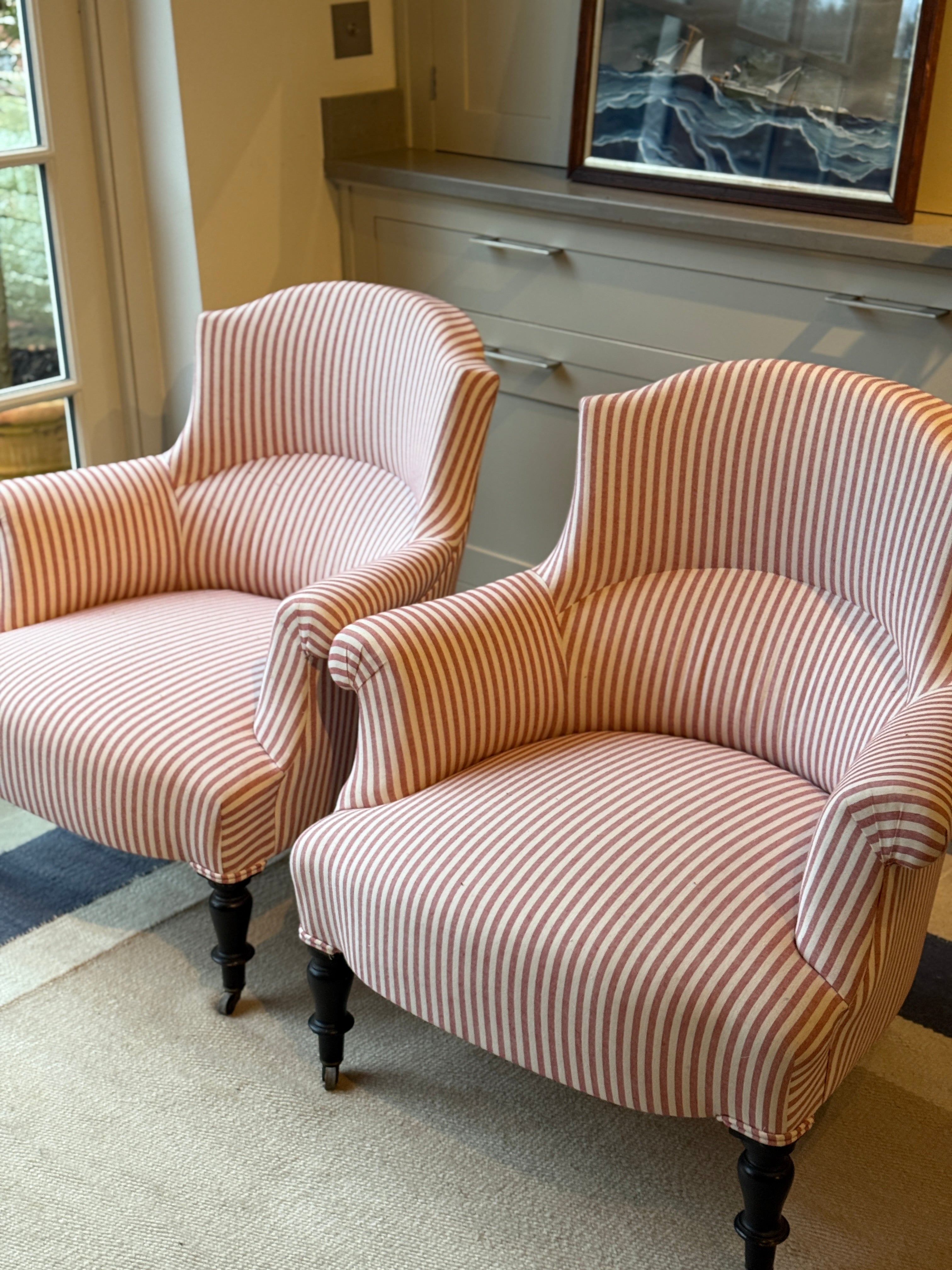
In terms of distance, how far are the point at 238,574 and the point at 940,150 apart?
135 cm

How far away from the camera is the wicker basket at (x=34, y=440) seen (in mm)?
2475

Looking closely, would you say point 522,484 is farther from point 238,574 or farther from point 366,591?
point 366,591

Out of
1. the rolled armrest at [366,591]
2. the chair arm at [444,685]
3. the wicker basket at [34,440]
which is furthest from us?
the wicker basket at [34,440]

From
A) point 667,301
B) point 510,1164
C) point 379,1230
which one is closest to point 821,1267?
point 510,1164

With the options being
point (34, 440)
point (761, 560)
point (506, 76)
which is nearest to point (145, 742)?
point (761, 560)

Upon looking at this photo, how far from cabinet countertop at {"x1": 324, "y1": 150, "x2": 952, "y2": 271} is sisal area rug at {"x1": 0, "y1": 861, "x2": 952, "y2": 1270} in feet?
3.79

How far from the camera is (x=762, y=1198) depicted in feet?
4.25

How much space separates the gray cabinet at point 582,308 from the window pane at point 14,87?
25.0 inches

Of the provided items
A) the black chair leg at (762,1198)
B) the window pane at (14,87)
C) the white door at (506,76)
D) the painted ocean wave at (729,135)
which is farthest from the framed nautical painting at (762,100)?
the black chair leg at (762,1198)

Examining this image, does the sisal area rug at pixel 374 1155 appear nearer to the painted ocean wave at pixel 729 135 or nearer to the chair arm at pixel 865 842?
the chair arm at pixel 865 842

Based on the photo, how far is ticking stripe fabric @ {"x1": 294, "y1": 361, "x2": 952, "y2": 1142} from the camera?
124 cm

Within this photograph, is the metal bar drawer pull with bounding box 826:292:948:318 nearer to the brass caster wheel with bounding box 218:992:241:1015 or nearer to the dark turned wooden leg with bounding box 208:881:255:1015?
the dark turned wooden leg with bounding box 208:881:255:1015

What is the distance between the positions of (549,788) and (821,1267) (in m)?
0.60

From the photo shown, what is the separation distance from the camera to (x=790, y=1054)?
120 centimetres
